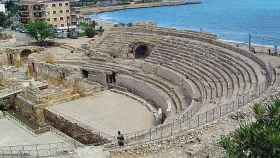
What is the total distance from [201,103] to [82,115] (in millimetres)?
10042

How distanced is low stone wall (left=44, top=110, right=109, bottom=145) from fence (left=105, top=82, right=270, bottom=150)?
6.59 meters

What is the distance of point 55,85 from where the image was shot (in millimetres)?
40781

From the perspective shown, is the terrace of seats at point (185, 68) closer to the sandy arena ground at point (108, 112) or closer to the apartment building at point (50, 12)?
the sandy arena ground at point (108, 112)

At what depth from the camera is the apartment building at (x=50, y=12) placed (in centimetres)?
8256

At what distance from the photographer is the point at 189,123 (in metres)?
22.0

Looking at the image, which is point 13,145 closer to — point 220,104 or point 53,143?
point 53,143

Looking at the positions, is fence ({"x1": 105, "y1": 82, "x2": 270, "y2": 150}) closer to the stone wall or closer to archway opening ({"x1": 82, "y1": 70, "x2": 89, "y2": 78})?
the stone wall

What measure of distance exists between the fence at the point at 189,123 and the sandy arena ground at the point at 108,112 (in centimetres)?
690

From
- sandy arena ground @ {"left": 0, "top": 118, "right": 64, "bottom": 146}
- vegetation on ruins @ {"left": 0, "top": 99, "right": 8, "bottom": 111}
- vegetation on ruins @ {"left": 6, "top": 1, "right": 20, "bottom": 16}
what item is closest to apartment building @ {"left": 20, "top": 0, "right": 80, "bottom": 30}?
vegetation on ruins @ {"left": 6, "top": 1, "right": 20, "bottom": 16}

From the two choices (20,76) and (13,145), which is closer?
(13,145)

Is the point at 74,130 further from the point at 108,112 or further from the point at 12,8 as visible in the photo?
the point at 12,8

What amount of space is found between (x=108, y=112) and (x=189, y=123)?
14011 millimetres

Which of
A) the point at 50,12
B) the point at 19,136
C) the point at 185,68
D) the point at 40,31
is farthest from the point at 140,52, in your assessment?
the point at 50,12

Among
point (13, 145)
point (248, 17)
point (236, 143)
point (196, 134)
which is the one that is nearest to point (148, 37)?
point (13, 145)
